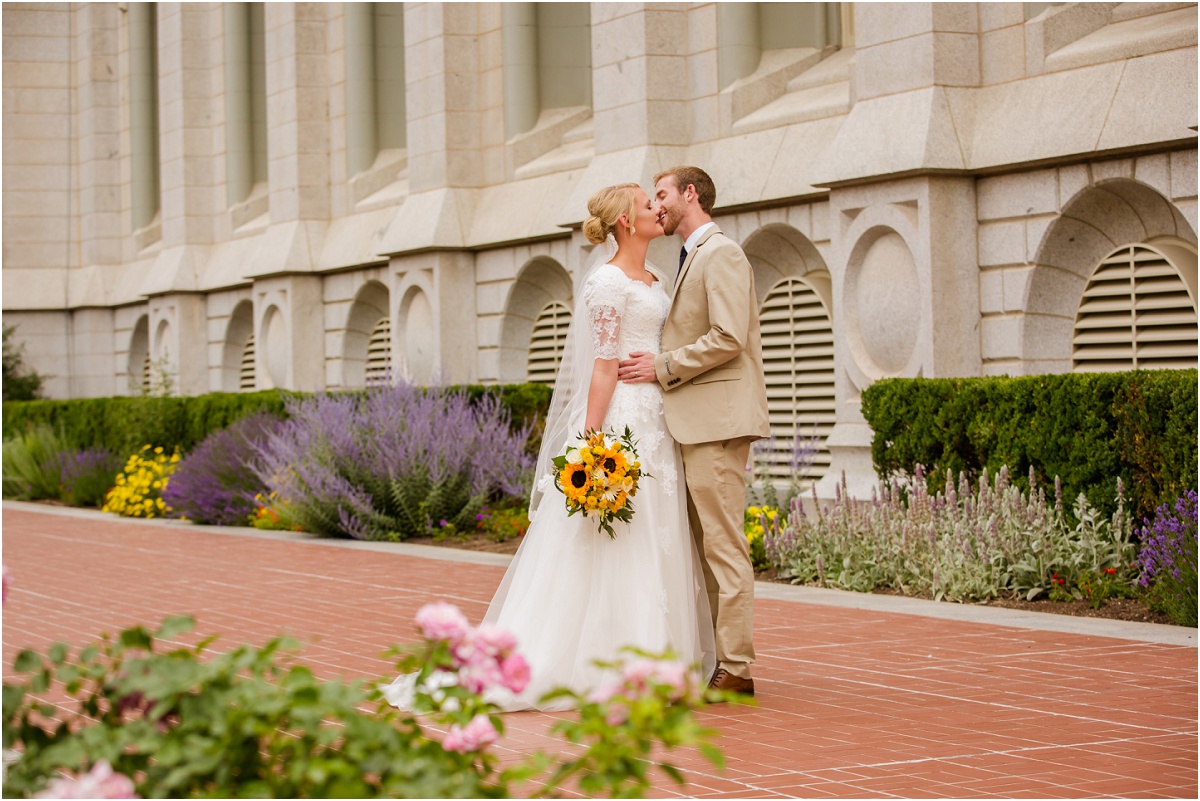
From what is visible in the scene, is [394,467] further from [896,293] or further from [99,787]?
[99,787]

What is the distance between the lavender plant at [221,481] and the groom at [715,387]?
35.1 feet

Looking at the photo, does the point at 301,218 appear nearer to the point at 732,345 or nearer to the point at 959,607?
the point at 959,607

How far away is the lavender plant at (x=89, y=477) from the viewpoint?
21.1 metres

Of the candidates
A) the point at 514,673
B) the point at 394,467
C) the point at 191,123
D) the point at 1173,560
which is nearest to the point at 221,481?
the point at 394,467

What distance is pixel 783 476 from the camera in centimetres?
1510

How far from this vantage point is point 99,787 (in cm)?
265

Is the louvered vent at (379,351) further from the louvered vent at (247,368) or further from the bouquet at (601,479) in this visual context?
the bouquet at (601,479)

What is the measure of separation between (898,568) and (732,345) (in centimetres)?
420

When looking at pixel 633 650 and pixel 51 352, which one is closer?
pixel 633 650

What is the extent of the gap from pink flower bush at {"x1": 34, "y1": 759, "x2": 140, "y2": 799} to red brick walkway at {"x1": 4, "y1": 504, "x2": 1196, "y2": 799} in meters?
0.66

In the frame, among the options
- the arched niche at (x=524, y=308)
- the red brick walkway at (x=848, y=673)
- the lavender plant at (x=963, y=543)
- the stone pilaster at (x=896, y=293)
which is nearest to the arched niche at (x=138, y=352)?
the arched niche at (x=524, y=308)

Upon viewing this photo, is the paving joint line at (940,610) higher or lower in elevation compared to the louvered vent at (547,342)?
lower

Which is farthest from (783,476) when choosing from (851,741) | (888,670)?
(851,741)

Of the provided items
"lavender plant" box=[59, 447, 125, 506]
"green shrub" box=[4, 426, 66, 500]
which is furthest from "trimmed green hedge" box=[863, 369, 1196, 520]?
"green shrub" box=[4, 426, 66, 500]
